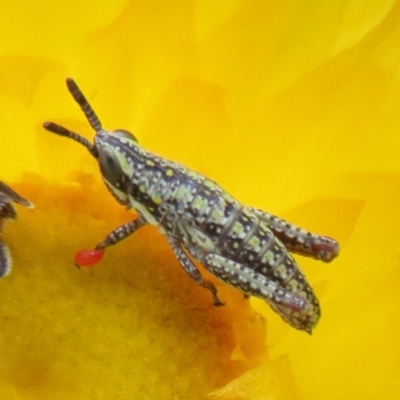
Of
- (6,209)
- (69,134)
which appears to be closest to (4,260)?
(6,209)

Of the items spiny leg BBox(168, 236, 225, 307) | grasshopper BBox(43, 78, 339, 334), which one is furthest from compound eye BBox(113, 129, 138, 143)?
spiny leg BBox(168, 236, 225, 307)

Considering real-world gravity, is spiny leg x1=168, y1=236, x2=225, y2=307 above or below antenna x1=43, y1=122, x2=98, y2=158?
below

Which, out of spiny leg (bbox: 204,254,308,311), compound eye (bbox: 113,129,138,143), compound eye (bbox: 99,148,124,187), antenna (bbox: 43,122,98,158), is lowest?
spiny leg (bbox: 204,254,308,311)

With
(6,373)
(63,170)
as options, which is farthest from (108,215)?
(6,373)

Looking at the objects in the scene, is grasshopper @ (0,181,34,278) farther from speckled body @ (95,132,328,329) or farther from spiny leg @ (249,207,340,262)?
spiny leg @ (249,207,340,262)

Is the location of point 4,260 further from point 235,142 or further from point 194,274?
point 235,142

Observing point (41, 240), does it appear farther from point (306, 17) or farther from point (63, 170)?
point (306, 17)

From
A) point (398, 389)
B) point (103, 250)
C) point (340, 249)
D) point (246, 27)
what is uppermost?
point (246, 27)
